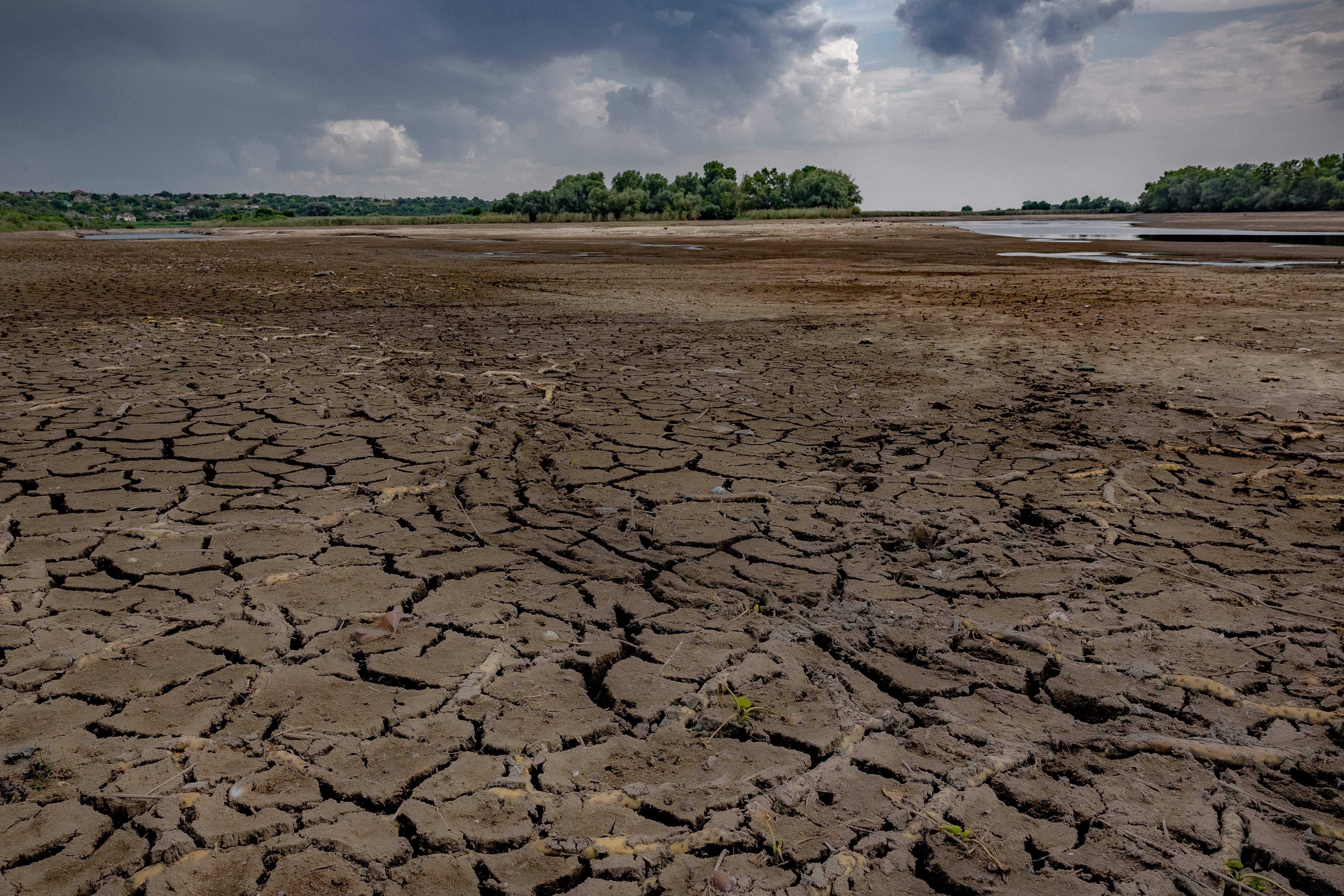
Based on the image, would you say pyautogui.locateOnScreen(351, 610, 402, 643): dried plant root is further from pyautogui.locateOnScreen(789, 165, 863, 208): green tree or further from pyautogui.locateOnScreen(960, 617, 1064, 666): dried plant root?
pyautogui.locateOnScreen(789, 165, 863, 208): green tree

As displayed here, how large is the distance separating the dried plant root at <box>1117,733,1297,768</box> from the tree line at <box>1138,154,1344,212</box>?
6843cm

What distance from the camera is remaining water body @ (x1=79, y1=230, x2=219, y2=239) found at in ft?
116

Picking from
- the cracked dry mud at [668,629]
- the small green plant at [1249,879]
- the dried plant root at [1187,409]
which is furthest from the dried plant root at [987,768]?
the dried plant root at [1187,409]

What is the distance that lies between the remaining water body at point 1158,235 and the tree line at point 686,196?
17.7 metres

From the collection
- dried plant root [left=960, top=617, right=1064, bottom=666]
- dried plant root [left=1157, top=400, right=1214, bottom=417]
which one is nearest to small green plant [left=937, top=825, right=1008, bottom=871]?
dried plant root [left=960, top=617, right=1064, bottom=666]

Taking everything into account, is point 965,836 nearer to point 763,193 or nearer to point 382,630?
point 382,630

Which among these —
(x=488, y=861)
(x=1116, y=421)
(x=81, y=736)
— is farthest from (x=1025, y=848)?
(x=1116, y=421)

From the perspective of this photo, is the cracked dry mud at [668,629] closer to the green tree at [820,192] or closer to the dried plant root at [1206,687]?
the dried plant root at [1206,687]

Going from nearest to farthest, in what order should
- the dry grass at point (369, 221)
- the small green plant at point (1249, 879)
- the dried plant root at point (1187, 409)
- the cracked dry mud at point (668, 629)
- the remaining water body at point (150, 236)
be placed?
the small green plant at point (1249, 879)
the cracked dry mud at point (668, 629)
the dried plant root at point (1187, 409)
the remaining water body at point (150, 236)
the dry grass at point (369, 221)

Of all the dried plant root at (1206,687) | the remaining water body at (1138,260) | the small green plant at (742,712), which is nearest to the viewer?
the small green plant at (742,712)

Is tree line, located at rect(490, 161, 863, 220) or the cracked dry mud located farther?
tree line, located at rect(490, 161, 863, 220)

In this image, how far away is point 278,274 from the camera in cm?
1441

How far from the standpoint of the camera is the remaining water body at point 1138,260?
15688 mm

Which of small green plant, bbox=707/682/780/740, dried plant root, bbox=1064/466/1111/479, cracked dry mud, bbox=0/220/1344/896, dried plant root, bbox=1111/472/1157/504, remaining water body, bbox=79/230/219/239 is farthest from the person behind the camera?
remaining water body, bbox=79/230/219/239
